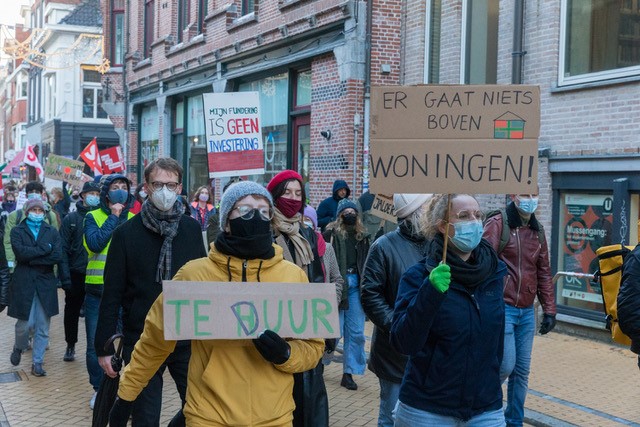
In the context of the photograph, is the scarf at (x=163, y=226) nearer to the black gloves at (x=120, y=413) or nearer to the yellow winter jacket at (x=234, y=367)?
the black gloves at (x=120, y=413)

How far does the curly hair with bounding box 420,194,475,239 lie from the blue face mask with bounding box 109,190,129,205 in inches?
149

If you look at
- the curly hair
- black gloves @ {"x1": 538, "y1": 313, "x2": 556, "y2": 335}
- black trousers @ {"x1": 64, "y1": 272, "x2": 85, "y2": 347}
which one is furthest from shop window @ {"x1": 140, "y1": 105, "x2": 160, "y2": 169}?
the curly hair

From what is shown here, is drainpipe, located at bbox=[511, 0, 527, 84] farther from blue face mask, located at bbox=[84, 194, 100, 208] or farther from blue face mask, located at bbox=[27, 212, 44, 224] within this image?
blue face mask, located at bbox=[27, 212, 44, 224]

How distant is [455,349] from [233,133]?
5890mm

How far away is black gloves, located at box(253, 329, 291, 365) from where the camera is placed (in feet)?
11.5

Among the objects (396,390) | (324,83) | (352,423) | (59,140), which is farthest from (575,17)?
(59,140)

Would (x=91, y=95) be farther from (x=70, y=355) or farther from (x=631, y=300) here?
(x=631, y=300)

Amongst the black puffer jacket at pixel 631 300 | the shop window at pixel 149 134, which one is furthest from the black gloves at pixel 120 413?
the shop window at pixel 149 134

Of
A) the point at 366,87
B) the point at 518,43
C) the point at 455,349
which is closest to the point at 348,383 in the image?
the point at 455,349

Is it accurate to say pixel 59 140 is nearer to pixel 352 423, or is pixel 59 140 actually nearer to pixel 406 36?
pixel 406 36

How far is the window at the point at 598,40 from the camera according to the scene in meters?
11.1

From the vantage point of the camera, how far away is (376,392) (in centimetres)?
840

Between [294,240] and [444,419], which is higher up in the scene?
[294,240]

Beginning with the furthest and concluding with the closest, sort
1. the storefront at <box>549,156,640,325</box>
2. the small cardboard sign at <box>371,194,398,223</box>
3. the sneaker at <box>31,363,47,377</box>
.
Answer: the storefront at <box>549,156,640,325</box> → the sneaker at <box>31,363,47,377</box> → the small cardboard sign at <box>371,194,398,223</box>
